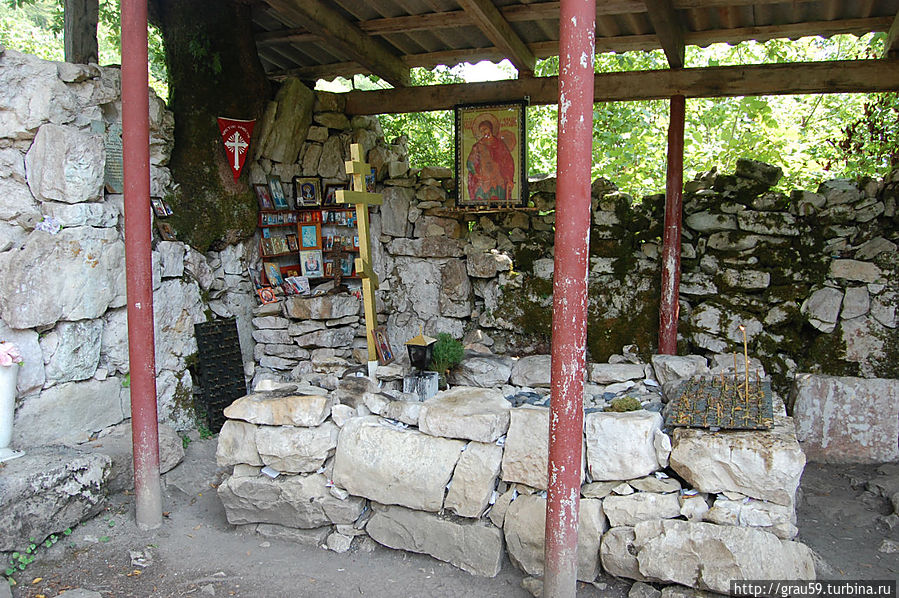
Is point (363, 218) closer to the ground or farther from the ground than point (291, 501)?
farther from the ground

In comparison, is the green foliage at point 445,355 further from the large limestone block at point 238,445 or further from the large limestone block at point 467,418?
the large limestone block at point 238,445

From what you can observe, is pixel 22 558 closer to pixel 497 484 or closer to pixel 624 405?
pixel 497 484

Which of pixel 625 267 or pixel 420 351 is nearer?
pixel 420 351

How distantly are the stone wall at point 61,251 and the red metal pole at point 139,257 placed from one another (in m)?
0.92

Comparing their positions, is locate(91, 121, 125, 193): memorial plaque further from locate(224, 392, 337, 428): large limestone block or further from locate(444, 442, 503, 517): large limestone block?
locate(444, 442, 503, 517): large limestone block

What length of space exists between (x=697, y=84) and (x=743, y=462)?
141 inches

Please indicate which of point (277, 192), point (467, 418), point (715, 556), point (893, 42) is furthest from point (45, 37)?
point (715, 556)

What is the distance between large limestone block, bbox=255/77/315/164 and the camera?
6664 millimetres

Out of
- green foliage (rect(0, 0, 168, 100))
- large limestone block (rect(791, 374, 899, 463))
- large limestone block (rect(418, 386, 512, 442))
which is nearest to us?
large limestone block (rect(418, 386, 512, 442))

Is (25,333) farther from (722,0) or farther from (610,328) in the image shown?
(722,0)

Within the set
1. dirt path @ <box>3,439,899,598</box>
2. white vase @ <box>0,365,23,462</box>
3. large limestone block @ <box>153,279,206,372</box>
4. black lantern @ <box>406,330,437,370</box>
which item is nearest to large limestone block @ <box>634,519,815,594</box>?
dirt path @ <box>3,439,899,598</box>

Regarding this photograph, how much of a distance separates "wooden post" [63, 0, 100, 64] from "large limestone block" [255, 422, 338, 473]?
137 inches

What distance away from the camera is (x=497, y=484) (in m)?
3.85

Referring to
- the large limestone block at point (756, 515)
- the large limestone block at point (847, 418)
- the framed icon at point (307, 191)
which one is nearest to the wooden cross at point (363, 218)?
the framed icon at point (307, 191)
